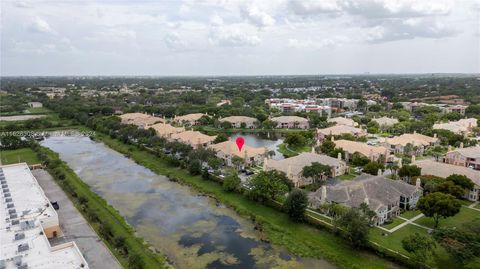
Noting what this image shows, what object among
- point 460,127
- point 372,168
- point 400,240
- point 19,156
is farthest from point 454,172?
point 19,156

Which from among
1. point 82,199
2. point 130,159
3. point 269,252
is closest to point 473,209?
point 269,252

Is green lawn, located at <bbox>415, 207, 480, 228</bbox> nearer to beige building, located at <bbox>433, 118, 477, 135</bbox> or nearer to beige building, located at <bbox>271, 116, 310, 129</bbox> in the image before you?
beige building, located at <bbox>433, 118, 477, 135</bbox>

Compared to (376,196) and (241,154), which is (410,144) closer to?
(376,196)

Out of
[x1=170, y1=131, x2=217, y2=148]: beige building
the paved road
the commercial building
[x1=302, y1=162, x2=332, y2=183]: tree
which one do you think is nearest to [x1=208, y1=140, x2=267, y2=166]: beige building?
[x1=170, y1=131, x2=217, y2=148]: beige building

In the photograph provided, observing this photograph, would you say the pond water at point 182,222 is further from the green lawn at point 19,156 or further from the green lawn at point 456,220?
the green lawn at point 456,220

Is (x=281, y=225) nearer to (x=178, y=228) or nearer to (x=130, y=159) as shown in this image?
(x=178, y=228)

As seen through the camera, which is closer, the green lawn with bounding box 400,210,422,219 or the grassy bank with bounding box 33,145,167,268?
the grassy bank with bounding box 33,145,167,268
